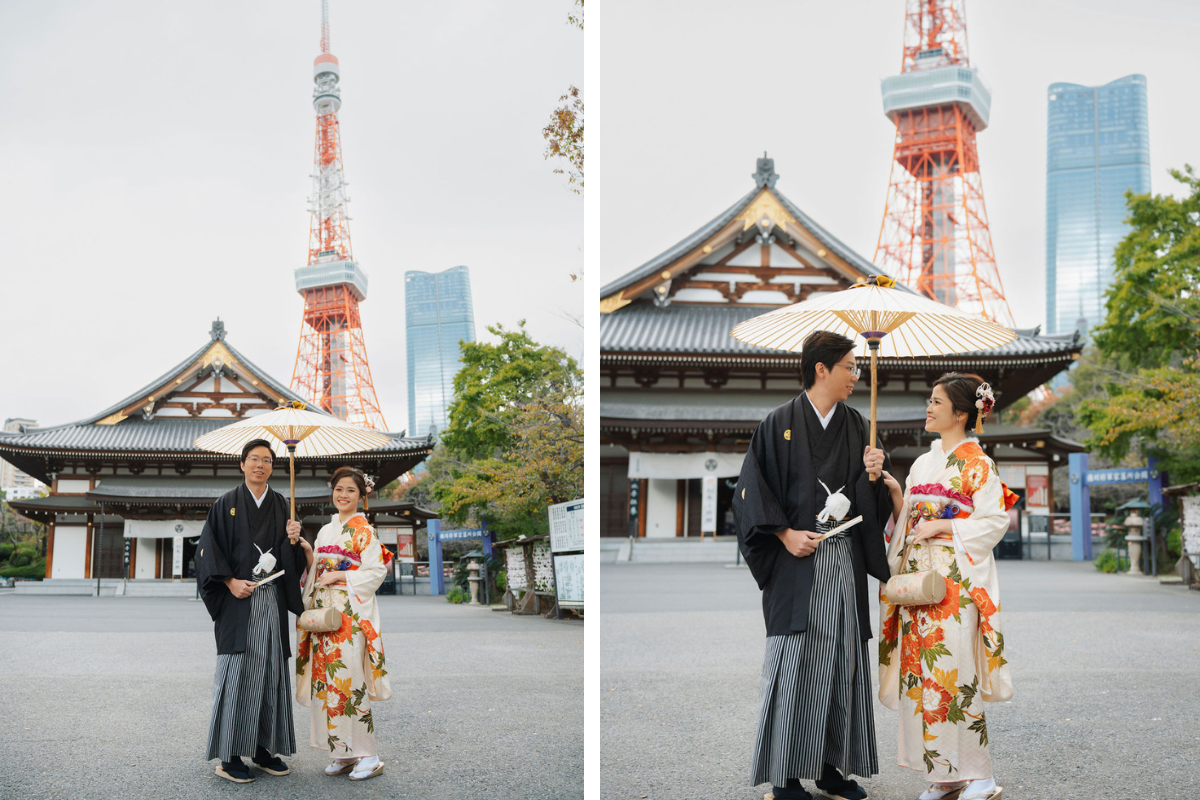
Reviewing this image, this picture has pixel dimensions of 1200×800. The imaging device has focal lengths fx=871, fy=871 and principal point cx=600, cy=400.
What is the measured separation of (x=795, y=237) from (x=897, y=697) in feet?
40.4

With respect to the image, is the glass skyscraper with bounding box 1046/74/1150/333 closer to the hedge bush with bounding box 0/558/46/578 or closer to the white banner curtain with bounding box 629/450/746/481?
the white banner curtain with bounding box 629/450/746/481

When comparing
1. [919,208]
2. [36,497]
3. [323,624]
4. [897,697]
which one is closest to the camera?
[897,697]

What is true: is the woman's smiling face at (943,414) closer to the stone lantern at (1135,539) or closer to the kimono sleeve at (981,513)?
the kimono sleeve at (981,513)

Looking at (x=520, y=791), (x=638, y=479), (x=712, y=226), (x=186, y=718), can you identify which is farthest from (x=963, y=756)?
(x=712, y=226)

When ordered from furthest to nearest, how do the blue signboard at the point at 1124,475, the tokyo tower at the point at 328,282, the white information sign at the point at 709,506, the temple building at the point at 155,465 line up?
the white information sign at the point at 709,506, the blue signboard at the point at 1124,475, the tokyo tower at the point at 328,282, the temple building at the point at 155,465

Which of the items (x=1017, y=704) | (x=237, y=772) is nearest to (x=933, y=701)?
(x=1017, y=704)

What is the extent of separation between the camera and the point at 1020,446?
14.5 meters

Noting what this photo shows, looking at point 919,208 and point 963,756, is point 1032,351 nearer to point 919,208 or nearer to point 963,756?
point 963,756

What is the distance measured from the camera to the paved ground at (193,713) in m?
3.27

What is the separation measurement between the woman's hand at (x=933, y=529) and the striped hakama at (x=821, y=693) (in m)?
0.24

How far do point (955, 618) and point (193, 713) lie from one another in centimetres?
346

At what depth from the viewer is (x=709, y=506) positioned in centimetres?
1342

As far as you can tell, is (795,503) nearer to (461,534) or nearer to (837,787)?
(837,787)

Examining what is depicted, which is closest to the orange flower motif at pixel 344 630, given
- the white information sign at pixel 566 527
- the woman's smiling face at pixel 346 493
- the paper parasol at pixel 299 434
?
the woman's smiling face at pixel 346 493
